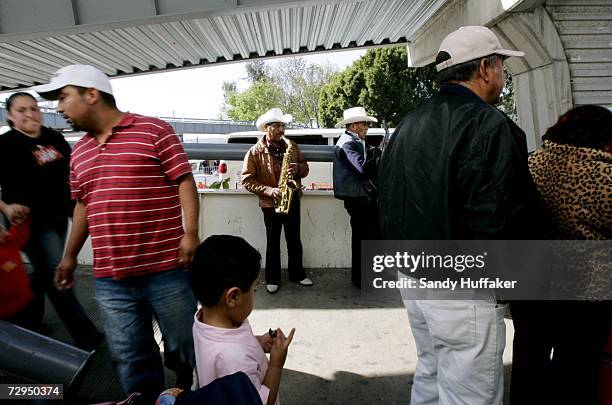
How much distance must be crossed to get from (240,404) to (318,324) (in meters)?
2.62

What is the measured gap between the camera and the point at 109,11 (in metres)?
5.02

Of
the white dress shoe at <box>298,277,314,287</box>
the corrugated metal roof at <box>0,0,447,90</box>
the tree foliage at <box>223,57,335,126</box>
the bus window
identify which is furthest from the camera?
the tree foliage at <box>223,57,335,126</box>

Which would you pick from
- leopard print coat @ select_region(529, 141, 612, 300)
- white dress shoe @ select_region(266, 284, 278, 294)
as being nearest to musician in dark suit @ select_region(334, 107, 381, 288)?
white dress shoe @ select_region(266, 284, 278, 294)

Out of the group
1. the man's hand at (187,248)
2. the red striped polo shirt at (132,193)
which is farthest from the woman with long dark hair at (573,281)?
the red striped polo shirt at (132,193)

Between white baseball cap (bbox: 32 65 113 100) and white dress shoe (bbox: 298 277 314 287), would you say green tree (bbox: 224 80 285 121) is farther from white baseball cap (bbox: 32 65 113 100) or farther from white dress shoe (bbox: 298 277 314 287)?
white baseball cap (bbox: 32 65 113 100)

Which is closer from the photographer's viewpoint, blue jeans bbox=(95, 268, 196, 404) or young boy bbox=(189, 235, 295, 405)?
young boy bbox=(189, 235, 295, 405)

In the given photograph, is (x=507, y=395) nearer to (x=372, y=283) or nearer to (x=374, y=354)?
(x=374, y=354)

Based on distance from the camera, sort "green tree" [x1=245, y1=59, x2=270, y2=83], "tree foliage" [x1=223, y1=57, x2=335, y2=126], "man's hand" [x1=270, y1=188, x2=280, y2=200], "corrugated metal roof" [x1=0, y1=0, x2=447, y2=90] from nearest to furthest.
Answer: "man's hand" [x1=270, y1=188, x2=280, y2=200], "corrugated metal roof" [x1=0, y1=0, x2=447, y2=90], "tree foliage" [x1=223, y1=57, x2=335, y2=126], "green tree" [x1=245, y1=59, x2=270, y2=83]

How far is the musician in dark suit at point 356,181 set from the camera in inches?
166

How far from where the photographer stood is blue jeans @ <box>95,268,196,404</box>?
7.16 feet

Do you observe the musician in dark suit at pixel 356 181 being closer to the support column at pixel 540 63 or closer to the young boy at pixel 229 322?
the support column at pixel 540 63

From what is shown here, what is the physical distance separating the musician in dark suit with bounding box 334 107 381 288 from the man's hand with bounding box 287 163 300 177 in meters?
0.42

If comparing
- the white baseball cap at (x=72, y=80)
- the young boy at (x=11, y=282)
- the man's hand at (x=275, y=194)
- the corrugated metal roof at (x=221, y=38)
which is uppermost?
the corrugated metal roof at (x=221, y=38)

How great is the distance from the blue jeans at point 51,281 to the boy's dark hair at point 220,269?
2088 millimetres
